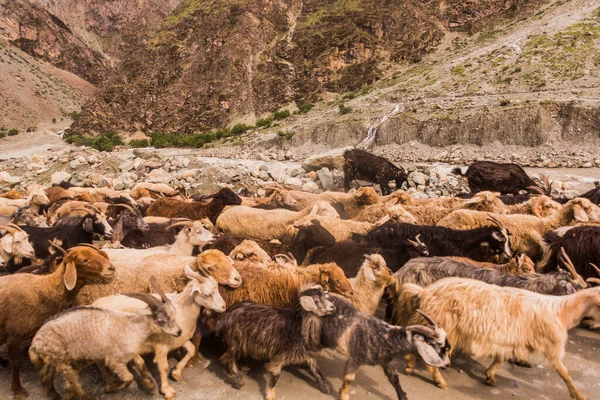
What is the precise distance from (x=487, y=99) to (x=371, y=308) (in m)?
28.9

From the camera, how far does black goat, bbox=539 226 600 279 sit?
5.94 m

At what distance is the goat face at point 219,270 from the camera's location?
4.80 metres

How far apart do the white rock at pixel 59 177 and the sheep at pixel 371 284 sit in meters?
18.8

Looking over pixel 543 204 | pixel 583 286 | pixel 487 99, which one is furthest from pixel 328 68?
pixel 583 286

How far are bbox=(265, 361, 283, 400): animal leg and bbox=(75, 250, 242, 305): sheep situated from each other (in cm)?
114

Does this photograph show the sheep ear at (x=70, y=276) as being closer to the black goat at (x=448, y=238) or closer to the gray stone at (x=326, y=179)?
the black goat at (x=448, y=238)

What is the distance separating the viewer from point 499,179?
1346 cm

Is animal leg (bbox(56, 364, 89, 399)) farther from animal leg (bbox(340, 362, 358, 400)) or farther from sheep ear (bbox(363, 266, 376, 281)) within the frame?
sheep ear (bbox(363, 266, 376, 281))

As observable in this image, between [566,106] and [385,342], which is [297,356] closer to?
[385,342]

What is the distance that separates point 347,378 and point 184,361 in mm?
1894

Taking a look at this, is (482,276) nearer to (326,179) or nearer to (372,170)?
(372,170)

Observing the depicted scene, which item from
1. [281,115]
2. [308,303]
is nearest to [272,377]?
[308,303]

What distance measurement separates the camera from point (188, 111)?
58312 millimetres

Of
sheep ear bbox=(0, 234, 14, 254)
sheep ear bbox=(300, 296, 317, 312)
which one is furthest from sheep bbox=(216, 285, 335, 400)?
sheep ear bbox=(0, 234, 14, 254)
